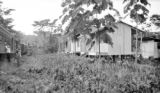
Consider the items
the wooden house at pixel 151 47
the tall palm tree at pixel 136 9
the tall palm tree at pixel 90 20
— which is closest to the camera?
the tall palm tree at pixel 90 20

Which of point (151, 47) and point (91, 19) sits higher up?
point (91, 19)

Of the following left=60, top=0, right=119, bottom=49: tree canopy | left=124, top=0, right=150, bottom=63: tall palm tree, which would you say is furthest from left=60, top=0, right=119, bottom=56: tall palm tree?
left=124, top=0, right=150, bottom=63: tall palm tree

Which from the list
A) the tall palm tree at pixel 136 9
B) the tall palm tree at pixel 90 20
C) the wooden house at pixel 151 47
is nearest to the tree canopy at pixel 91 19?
the tall palm tree at pixel 90 20

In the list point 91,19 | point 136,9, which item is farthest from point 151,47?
point 91,19

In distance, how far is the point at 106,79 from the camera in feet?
20.0

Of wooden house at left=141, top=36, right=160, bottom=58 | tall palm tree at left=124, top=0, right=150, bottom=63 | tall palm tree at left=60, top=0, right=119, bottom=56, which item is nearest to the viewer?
tall palm tree at left=60, top=0, right=119, bottom=56

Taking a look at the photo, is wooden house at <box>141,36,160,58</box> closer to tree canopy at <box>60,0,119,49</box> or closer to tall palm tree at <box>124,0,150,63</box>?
tall palm tree at <box>124,0,150,63</box>

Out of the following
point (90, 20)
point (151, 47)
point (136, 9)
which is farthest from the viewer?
point (151, 47)

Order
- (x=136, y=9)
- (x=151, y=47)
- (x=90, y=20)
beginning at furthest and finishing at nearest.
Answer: (x=151, y=47), (x=136, y=9), (x=90, y=20)

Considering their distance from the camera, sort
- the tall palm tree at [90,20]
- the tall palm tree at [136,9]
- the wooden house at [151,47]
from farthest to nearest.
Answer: the wooden house at [151,47]
the tall palm tree at [136,9]
the tall palm tree at [90,20]

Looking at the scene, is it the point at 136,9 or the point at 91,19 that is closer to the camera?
the point at 91,19

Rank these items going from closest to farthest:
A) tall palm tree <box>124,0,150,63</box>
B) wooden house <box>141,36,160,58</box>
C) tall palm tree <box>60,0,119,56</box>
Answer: tall palm tree <box>60,0,119,56</box> → tall palm tree <box>124,0,150,63</box> → wooden house <box>141,36,160,58</box>

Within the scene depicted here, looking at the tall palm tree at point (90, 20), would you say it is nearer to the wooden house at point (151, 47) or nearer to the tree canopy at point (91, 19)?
the tree canopy at point (91, 19)

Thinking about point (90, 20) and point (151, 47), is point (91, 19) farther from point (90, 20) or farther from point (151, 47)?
point (151, 47)
